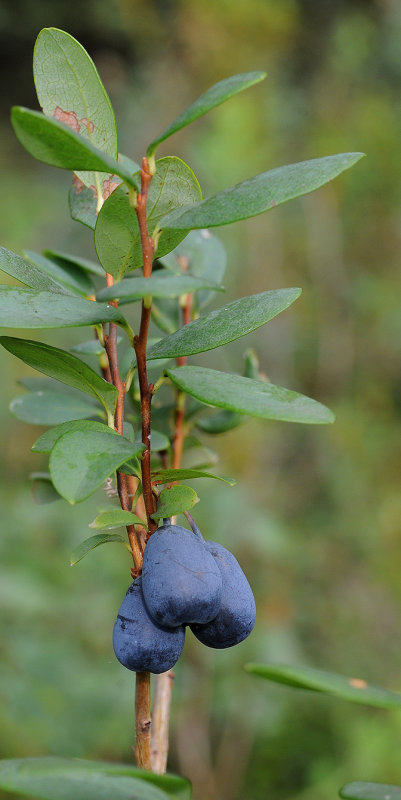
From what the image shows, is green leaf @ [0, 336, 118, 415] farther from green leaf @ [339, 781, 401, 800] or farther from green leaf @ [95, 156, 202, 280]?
green leaf @ [339, 781, 401, 800]

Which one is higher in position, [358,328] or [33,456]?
[358,328]

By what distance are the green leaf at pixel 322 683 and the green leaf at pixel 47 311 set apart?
0.23 m

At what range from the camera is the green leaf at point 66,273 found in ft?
2.38

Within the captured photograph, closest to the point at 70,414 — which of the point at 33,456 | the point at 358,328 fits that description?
the point at 33,456

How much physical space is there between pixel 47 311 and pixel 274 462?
2.40 metres

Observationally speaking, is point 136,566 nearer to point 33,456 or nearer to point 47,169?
point 33,456

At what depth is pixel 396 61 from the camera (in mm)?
3748

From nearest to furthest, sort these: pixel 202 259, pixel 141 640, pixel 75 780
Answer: pixel 75 780 → pixel 141 640 → pixel 202 259

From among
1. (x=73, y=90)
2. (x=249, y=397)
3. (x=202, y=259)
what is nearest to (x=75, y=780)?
(x=249, y=397)

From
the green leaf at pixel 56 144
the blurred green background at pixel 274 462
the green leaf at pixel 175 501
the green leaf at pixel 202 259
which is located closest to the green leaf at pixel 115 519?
the green leaf at pixel 175 501

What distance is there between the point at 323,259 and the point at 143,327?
3.04 m

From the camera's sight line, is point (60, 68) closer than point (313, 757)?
Yes

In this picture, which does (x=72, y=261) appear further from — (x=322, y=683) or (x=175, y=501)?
(x=322, y=683)

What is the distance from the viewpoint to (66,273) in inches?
29.9
